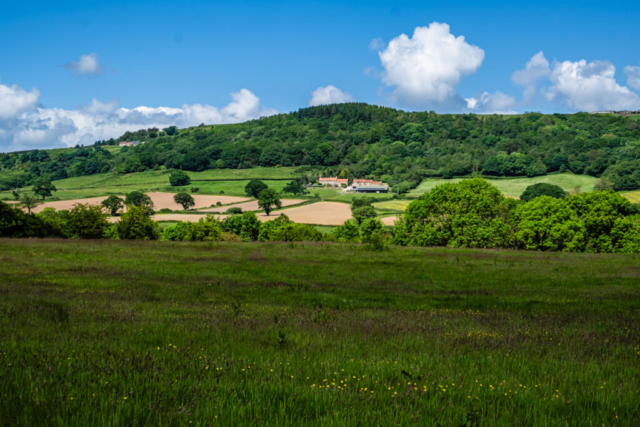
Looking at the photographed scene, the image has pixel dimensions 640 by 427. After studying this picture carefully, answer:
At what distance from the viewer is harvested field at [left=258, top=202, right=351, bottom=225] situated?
120 metres

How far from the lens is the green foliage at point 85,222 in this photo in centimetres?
6150

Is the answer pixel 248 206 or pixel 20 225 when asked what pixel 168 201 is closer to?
pixel 248 206

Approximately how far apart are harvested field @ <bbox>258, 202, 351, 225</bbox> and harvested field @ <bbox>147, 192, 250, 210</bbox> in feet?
77.7

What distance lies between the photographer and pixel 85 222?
6150 cm

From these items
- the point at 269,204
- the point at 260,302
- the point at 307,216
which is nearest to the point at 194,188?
the point at 269,204

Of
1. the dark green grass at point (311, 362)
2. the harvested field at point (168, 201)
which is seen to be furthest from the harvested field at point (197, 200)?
the dark green grass at point (311, 362)

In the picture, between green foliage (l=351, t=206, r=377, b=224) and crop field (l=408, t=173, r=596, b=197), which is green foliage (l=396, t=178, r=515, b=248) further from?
crop field (l=408, t=173, r=596, b=197)

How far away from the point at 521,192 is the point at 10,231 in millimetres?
149607

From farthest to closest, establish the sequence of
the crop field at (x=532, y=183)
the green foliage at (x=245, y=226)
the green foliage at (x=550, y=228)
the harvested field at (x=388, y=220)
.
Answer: the crop field at (x=532, y=183) < the harvested field at (x=388, y=220) < the green foliage at (x=245, y=226) < the green foliage at (x=550, y=228)

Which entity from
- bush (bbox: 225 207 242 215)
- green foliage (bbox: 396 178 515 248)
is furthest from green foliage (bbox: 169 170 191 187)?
green foliage (bbox: 396 178 515 248)

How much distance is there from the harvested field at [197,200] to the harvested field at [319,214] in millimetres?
23697

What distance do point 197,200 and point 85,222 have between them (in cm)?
9248

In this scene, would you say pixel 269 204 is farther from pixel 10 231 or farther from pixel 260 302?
pixel 260 302

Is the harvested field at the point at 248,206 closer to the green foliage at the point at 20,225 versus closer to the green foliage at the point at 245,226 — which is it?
the green foliage at the point at 245,226
